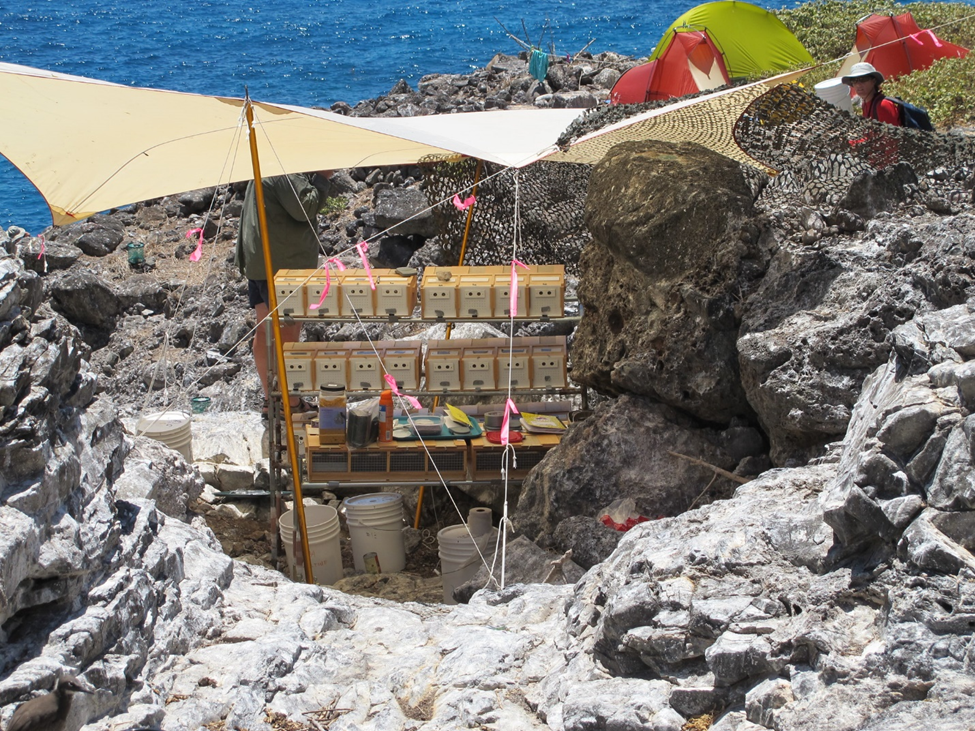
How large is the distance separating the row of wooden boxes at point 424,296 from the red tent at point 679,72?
791 centimetres

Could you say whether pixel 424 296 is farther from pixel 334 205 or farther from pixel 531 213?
pixel 334 205

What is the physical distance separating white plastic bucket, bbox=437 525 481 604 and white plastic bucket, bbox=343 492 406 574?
459mm

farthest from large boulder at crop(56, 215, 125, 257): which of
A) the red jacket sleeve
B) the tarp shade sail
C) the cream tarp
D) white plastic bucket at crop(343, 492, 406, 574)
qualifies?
the red jacket sleeve

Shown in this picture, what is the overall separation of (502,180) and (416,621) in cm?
487

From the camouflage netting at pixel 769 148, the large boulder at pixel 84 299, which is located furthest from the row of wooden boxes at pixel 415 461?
the large boulder at pixel 84 299

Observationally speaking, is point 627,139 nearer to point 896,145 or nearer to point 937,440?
point 896,145

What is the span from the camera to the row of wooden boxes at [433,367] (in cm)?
616

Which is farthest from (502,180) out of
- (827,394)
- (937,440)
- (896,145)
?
(937,440)

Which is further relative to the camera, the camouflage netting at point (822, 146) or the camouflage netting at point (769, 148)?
the camouflage netting at point (769, 148)

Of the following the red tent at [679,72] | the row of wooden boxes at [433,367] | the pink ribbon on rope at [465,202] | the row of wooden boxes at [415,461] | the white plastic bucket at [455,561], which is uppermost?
the red tent at [679,72]

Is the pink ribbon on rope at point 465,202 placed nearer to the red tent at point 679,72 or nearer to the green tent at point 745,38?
the red tent at point 679,72

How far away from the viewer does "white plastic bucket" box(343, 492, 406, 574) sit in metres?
5.92

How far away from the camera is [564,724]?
9.11 feet

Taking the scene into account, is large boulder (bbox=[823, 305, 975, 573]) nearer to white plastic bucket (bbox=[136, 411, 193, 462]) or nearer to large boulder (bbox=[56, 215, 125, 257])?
Answer: white plastic bucket (bbox=[136, 411, 193, 462])
